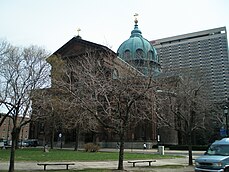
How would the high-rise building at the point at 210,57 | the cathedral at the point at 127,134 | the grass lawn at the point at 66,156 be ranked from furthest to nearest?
the cathedral at the point at 127,134, the high-rise building at the point at 210,57, the grass lawn at the point at 66,156

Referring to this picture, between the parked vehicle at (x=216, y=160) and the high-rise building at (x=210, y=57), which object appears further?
the high-rise building at (x=210, y=57)

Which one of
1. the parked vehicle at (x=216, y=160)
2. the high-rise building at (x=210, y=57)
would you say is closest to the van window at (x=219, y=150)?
the parked vehicle at (x=216, y=160)

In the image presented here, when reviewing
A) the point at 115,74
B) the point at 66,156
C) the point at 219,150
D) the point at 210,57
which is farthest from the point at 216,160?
the point at 210,57

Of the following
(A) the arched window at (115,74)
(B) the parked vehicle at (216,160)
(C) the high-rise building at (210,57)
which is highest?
(C) the high-rise building at (210,57)

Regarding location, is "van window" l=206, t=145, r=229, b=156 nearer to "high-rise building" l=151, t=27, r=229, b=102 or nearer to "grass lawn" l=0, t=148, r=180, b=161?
"grass lawn" l=0, t=148, r=180, b=161

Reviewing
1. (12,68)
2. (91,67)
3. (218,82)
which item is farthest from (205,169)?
(218,82)

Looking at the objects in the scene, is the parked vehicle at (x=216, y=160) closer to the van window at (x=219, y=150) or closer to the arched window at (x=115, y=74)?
the van window at (x=219, y=150)

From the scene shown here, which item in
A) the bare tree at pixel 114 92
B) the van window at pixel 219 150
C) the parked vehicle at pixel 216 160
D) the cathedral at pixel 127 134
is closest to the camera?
the parked vehicle at pixel 216 160

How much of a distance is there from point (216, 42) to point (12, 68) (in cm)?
3832

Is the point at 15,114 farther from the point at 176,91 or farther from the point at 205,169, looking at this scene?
the point at 176,91

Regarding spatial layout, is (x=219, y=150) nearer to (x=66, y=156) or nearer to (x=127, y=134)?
(x=66, y=156)

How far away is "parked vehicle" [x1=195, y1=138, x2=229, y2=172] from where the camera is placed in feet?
Answer: 44.8

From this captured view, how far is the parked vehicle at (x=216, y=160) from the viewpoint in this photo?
44.8ft

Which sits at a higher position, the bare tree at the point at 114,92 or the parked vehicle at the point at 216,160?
the bare tree at the point at 114,92
